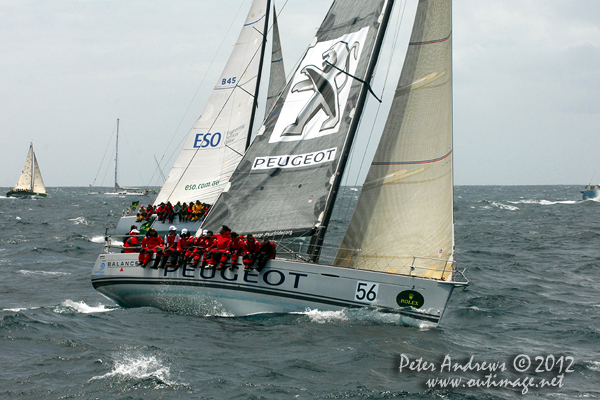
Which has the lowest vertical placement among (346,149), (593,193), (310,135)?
(346,149)

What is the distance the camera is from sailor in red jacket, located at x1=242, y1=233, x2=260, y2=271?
1305 centimetres

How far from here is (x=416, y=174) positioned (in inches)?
539

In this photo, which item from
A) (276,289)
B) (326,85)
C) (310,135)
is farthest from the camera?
(326,85)

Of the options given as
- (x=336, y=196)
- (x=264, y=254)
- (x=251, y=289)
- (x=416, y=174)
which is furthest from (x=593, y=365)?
(x=251, y=289)

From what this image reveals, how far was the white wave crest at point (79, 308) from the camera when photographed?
14.5 m

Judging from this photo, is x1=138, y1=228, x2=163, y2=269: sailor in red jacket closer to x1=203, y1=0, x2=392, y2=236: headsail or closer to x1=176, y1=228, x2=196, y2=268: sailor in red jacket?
x1=176, y1=228, x2=196, y2=268: sailor in red jacket

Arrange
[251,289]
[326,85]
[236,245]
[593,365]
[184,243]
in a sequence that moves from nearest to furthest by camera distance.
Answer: [593,365], [251,289], [236,245], [184,243], [326,85]

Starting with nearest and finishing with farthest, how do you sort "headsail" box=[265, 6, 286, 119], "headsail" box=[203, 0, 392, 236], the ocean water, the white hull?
the ocean water → the white hull → "headsail" box=[203, 0, 392, 236] → "headsail" box=[265, 6, 286, 119]

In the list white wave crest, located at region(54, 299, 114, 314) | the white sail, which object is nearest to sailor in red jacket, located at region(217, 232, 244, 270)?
white wave crest, located at region(54, 299, 114, 314)

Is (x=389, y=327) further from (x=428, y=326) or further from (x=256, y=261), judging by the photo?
(x=256, y=261)

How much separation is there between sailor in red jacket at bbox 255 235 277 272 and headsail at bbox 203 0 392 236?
123cm

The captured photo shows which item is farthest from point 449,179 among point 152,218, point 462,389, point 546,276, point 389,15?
point 152,218

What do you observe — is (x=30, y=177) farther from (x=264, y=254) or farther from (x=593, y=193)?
(x=264, y=254)

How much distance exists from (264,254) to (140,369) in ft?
13.6
